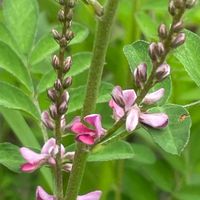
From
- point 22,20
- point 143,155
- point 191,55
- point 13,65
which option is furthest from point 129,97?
point 143,155

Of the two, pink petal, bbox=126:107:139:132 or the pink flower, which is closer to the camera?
pink petal, bbox=126:107:139:132

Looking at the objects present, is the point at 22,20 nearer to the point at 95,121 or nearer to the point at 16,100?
the point at 16,100

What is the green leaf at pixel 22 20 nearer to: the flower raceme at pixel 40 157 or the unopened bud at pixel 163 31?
the flower raceme at pixel 40 157

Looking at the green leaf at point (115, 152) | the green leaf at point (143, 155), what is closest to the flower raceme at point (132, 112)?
the green leaf at point (115, 152)

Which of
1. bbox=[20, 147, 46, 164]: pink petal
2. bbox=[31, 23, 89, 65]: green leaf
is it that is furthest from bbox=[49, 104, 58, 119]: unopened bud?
bbox=[31, 23, 89, 65]: green leaf

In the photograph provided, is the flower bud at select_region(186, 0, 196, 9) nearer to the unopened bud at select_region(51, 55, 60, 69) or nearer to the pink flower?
the unopened bud at select_region(51, 55, 60, 69)

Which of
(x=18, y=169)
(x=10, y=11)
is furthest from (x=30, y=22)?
(x=18, y=169)
